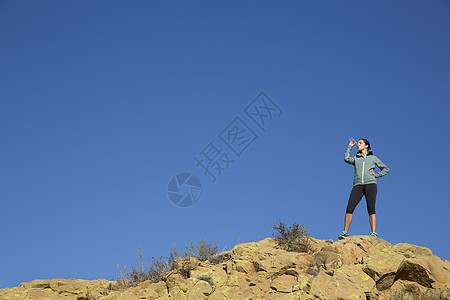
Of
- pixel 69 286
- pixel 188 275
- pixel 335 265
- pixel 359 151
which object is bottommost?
pixel 335 265

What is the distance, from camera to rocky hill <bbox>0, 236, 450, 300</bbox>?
878 centimetres


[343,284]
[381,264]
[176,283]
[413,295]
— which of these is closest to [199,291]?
[176,283]

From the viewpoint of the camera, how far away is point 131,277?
37.6 feet

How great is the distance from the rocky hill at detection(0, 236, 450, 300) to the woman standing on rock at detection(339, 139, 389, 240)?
30.5 inches

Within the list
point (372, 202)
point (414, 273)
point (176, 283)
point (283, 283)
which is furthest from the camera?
point (372, 202)

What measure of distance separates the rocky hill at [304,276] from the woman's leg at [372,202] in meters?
0.61

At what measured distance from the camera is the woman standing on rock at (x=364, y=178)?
11516 mm

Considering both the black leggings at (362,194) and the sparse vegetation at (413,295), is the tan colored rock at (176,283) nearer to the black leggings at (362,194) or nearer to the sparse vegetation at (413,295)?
the sparse vegetation at (413,295)

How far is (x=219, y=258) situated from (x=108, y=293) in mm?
2989

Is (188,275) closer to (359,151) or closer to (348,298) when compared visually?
(348,298)

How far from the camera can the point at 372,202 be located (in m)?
11.5

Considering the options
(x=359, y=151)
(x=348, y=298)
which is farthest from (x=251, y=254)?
(x=359, y=151)

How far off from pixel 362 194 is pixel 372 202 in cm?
37

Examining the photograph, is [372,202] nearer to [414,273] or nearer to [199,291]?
[414,273]
